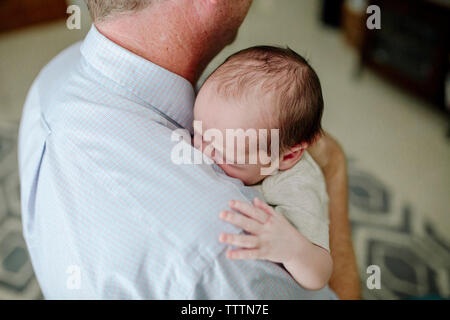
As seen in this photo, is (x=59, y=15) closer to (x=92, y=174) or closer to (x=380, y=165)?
(x=380, y=165)

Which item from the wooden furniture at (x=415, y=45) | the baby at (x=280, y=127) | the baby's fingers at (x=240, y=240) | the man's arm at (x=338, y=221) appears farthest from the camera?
the wooden furniture at (x=415, y=45)

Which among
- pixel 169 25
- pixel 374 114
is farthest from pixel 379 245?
pixel 169 25

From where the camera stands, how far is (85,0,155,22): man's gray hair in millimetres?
668

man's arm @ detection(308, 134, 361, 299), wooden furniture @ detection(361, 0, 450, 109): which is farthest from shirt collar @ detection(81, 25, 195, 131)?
wooden furniture @ detection(361, 0, 450, 109)

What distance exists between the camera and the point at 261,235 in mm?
577

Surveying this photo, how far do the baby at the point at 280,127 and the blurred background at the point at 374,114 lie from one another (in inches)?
36.0

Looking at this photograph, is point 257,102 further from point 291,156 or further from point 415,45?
point 415,45

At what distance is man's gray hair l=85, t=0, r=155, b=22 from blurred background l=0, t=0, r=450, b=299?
0.92m

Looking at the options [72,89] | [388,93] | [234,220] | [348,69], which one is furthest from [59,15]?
[234,220]

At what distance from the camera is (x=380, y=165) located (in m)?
2.10

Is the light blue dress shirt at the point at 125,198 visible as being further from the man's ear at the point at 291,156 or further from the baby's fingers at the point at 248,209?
the man's ear at the point at 291,156

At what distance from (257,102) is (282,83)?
0.20 feet

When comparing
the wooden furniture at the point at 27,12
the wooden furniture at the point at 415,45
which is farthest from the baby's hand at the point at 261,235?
the wooden furniture at the point at 27,12

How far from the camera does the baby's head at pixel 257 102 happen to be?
2.25 feet
